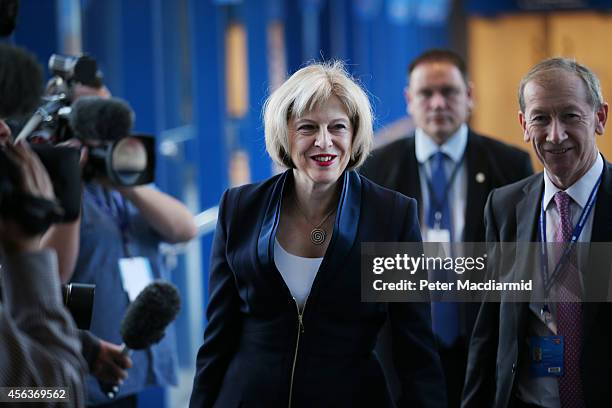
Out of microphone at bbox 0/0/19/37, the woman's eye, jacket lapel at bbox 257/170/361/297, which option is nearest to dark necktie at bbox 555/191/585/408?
jacket lapel at bbox 257/170/361/297

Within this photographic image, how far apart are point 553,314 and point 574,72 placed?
0.67 metres

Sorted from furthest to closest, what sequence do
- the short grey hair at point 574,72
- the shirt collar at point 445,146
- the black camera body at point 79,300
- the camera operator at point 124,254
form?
1. the shirt collar at point 445,146
2. the camera operator at point 124,254
3. the short grey hair at point 574,72
4. the black camera body at point 79,300

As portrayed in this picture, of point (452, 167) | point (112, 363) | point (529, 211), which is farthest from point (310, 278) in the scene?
point (452, 167)

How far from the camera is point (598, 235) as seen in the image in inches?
109

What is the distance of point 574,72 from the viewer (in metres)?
2.86

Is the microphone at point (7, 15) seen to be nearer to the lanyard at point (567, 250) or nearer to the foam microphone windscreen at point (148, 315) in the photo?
the foam microphone windscreen at point (148, 315)

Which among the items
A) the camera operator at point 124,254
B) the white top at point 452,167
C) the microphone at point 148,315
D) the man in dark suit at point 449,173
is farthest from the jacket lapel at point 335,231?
the white top at point 452,167

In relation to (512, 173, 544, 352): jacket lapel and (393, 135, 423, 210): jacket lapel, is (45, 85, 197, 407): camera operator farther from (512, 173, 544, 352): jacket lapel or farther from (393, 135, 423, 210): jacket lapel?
(512, 173, 544, 352): jacket lapel

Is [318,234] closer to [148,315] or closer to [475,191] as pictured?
[148,315]

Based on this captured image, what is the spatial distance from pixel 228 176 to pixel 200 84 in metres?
0.76

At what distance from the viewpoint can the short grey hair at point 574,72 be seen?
285 cm

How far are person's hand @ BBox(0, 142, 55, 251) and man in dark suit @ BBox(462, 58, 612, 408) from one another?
143 centimetres

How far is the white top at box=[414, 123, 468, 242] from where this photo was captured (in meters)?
4.11

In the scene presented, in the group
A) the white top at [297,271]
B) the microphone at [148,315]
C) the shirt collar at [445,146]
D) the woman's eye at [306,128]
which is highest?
the shirt collar at [445,146]
